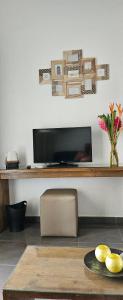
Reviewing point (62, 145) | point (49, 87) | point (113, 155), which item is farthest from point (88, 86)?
point (113, 155)

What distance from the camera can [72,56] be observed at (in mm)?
3283

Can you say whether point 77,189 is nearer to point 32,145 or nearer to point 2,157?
point 32,145

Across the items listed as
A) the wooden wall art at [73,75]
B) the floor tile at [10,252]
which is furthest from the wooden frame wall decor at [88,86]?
the floor tile at [10,252]

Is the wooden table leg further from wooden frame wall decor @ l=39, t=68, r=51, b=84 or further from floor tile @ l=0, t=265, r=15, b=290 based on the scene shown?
wooden frame wall decor @ l=39, t=68, r=51, b=84

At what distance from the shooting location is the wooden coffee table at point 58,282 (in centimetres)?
115

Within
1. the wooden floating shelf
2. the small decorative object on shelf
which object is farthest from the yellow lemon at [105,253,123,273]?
the small decorative object on shelf

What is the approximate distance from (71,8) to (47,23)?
1.14ft

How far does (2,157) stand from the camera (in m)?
3.50

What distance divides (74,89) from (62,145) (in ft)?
2.42

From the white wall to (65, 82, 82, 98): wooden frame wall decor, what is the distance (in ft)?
0.24

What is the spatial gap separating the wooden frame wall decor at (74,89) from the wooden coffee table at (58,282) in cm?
223

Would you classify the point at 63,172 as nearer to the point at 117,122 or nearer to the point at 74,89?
the point at 117,122

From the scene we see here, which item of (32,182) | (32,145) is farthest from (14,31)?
(32,182)

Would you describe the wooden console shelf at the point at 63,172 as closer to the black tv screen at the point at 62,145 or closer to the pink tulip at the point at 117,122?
the black tv screen at the point at 62,145
